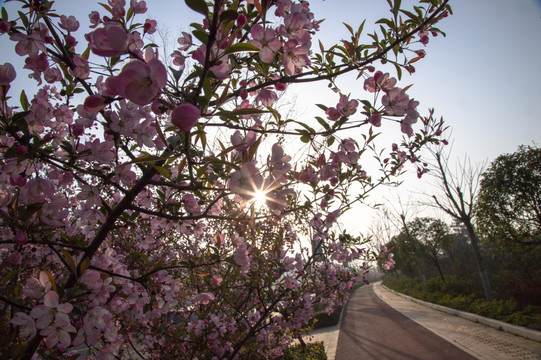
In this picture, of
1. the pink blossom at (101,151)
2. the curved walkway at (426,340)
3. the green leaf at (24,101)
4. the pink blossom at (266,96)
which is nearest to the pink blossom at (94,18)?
the green leaf at (24,101)

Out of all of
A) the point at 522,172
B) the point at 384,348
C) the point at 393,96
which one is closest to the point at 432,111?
the point at 393,96

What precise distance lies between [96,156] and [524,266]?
16890 millimetres

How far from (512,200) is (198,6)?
507 inches

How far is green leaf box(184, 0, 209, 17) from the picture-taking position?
0.75 meters

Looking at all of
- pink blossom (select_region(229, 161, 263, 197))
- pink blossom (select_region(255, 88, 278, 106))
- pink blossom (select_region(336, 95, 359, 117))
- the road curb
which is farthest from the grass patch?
pink blossom (select_region(229, 161, 263, 197))

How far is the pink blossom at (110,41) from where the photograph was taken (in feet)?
2.26

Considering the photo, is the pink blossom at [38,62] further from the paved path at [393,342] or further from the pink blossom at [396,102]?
the paved path at [393,342]

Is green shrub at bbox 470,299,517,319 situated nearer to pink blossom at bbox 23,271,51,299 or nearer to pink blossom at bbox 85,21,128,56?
pink blossom at bbox 23,271,51,299

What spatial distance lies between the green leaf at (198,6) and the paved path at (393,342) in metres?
7.87

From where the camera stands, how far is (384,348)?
7.57m

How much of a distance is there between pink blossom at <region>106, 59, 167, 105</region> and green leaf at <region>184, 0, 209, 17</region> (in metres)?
0.22

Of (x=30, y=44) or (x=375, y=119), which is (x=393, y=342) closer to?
(x=375, y=119)

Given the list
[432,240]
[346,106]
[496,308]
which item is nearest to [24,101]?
[346,106]

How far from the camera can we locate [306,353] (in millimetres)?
6902
